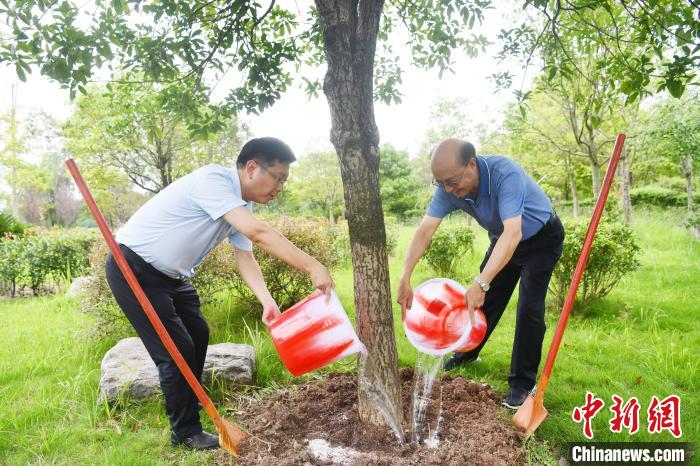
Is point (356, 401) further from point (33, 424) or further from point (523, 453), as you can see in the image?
point (33, 424)

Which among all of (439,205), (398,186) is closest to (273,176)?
(439,205)

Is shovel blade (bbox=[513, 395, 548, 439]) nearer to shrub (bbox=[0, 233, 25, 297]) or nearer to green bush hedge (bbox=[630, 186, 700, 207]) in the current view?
shrub (bbox=[0, 233, 25, 297])

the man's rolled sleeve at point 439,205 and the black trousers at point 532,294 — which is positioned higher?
the man's rolled sleeve at point 439,205

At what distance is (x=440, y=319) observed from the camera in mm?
2553

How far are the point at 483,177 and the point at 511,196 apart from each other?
24cm

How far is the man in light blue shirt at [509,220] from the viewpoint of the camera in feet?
7.97

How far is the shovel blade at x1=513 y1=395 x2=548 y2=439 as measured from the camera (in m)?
2.46

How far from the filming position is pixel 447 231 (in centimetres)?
649

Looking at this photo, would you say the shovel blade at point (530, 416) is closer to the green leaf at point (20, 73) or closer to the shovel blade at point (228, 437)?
the shovel blade at point (228, 437)

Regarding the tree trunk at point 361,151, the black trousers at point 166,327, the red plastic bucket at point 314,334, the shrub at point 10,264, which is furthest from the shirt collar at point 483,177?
the shrub at point 10,264

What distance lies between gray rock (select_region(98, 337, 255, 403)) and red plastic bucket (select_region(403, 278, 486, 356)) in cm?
130

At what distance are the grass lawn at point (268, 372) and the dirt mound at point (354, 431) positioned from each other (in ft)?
0.96

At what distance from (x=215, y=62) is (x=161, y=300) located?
6.20 ft

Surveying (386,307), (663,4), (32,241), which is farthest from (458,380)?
(32,241)
